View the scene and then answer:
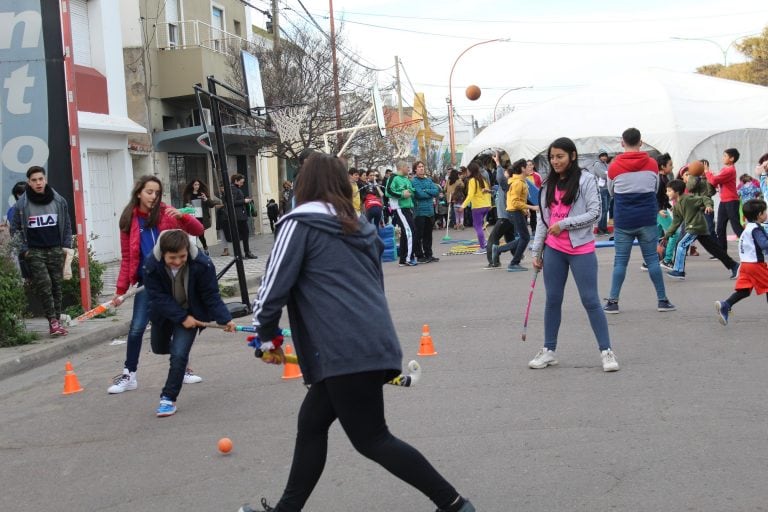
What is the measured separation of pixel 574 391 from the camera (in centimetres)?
630

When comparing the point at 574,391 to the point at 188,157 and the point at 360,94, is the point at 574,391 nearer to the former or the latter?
the point at 188,157

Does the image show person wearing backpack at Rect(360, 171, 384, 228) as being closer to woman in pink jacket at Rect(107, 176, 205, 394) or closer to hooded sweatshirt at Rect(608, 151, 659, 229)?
hooded sweatshirt at Rect(608, 151, 659, 229)

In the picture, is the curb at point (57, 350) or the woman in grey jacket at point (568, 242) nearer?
the woman in grey jacket at point (568, 242)

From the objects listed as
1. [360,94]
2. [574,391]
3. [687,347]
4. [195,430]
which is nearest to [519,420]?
[574,391]

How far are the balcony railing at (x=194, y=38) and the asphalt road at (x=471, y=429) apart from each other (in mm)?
15597

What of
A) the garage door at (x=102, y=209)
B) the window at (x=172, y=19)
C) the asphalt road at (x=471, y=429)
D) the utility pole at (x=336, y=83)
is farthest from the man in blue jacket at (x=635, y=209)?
the utility pole at (x=336, y=83)

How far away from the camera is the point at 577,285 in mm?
6941

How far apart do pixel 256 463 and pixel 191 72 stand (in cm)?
1879

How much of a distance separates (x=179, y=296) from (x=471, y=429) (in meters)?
2.29

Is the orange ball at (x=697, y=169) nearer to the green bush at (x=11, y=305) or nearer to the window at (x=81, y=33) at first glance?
the green bush at (x=11, y=305)

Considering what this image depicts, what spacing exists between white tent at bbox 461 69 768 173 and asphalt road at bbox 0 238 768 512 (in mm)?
17459

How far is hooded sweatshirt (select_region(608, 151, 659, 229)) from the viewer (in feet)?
30.7

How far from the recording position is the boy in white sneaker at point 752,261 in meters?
8.41

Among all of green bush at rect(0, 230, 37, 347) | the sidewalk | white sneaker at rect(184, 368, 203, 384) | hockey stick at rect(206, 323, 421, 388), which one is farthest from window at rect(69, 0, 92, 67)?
hockey stick at rect(206, 323, 421, 388)
